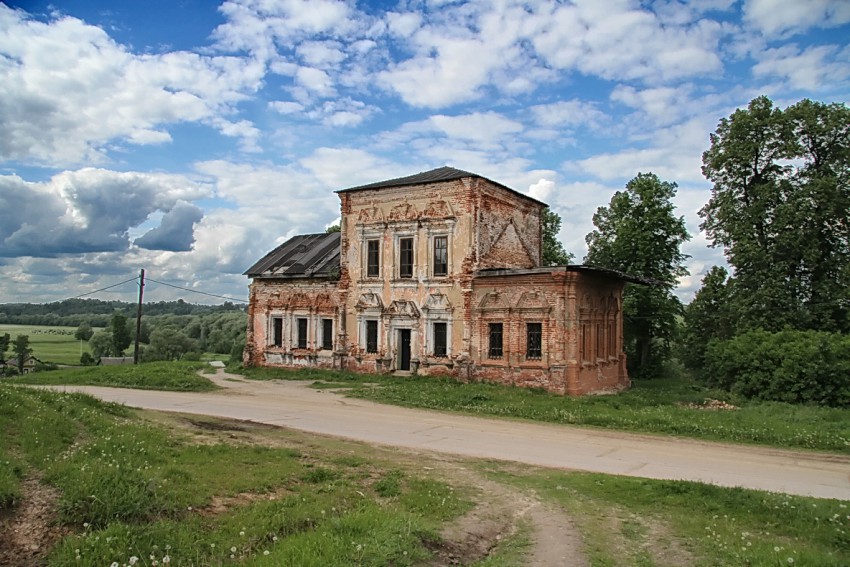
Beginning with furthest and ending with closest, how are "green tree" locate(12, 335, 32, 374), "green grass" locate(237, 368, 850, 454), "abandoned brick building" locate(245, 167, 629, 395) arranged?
"green tree" locate(12, 335, 32, 374) < "abandoned brick building" locate(245, 167, 629, 395) < "green grass" locate(237, 368, 850, 454)

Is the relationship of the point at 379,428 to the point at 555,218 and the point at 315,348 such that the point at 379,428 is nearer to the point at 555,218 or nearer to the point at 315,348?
the point at 315,348

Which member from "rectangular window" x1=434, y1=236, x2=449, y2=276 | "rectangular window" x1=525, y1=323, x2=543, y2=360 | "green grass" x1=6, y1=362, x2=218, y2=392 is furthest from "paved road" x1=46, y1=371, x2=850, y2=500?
"rectangular window" x1=434, y1=236, x2=449, y2=276

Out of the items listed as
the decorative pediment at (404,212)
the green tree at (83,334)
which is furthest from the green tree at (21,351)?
the decorative pediment at (404,212)

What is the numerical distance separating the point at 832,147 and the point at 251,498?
30.1 metres

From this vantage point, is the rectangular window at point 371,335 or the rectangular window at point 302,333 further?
the rectangular window at point 302,333

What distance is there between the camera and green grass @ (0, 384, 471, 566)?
18.2 feet

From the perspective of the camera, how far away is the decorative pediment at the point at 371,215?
28.4 meters

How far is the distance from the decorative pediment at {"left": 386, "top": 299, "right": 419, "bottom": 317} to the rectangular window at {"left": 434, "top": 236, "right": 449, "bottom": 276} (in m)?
1.88

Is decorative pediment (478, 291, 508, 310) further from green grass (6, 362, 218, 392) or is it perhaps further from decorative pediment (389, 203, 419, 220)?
green grass (6, 362, 218, 392)

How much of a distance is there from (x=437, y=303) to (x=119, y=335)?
5312cm

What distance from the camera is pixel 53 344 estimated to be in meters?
73.2

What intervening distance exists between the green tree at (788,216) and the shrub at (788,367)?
4936 mm

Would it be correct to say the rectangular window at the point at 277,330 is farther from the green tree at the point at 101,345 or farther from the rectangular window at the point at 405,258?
the green tree at the point at 101,345

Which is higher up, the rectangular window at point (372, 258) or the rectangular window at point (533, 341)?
the rectangular window at point (372, 258)
